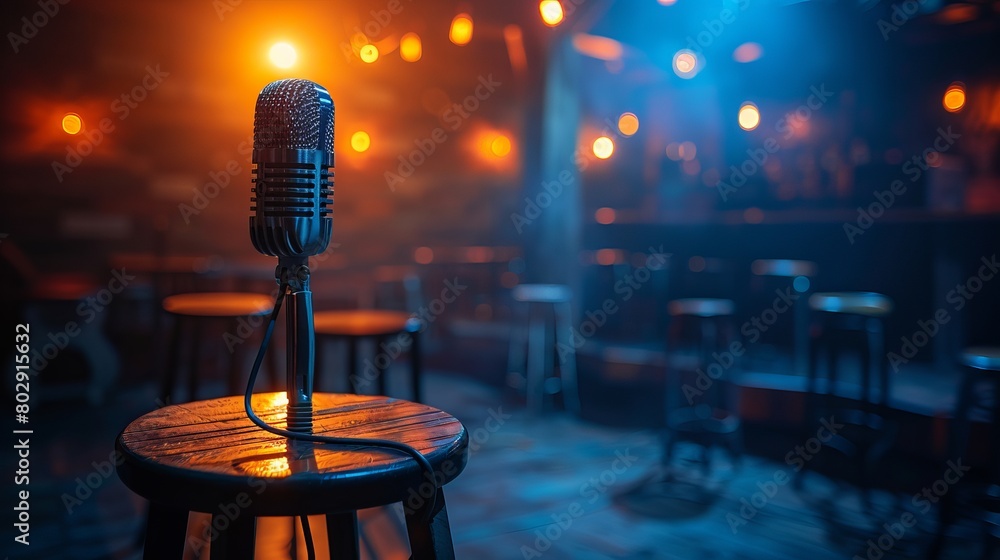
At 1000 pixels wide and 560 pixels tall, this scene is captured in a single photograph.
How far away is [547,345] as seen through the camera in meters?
5.36

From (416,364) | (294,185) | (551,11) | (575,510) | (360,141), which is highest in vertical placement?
(551,11)

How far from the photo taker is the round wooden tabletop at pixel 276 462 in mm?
917

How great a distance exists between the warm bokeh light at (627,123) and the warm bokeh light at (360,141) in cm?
353

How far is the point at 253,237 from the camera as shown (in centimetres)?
106

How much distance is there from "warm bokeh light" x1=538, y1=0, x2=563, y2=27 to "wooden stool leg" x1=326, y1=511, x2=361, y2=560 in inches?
179

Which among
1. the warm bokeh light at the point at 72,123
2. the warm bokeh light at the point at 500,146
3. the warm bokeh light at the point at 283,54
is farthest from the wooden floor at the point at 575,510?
the warm bokeh light at the point at 500,146

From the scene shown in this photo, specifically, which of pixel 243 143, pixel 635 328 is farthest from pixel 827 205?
pixel 243 143

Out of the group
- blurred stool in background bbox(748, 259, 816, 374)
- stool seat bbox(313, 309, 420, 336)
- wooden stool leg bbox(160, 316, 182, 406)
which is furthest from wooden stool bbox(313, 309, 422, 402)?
blurred stool in background bbox(748, 259, 816, 374)

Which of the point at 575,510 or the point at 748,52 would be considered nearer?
the point at 575,510

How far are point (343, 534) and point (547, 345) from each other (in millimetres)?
4057

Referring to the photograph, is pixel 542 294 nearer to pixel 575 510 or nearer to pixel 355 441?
pixel 575 510

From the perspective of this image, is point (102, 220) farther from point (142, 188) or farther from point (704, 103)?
point (704, 103)

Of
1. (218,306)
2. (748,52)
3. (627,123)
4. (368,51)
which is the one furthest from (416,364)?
(627,123)

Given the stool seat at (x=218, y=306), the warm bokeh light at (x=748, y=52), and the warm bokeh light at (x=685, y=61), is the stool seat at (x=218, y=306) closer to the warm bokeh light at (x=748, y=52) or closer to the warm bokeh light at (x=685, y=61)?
the warm bokeh light at (x=685, y=61)
